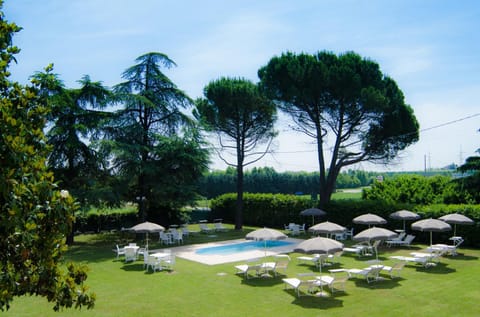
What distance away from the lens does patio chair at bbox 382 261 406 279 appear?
12922 mm

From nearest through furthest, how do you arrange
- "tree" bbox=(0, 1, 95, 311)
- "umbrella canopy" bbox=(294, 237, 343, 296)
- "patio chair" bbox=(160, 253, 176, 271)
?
1. "tree" bbox=(0, 1, 95, 311)
2. "umbrella canopy" bbox=(294, 237, 343, 296)
3. "patio chair" bbox=(160, 253, 176, 271)

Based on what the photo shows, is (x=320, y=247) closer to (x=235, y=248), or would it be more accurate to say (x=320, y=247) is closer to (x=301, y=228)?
(x=235, y=248)

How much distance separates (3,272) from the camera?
12.6 feet

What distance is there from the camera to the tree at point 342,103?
24234 mm

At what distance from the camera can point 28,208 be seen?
12.6 ft

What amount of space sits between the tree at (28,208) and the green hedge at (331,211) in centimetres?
1892

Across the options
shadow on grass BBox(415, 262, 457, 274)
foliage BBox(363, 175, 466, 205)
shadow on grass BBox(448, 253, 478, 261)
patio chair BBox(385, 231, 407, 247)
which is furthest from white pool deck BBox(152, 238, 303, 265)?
foliage BBox(363, 175, 466, 205)

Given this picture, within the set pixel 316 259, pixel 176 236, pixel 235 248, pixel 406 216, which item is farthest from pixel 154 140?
pixel 406 216

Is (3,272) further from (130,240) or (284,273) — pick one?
(130,240)

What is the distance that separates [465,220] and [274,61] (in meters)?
14.9

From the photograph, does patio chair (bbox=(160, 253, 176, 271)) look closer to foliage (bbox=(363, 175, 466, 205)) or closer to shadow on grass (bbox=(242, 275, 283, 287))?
shadow on grass (bbox=(242, 275, 283, 287))

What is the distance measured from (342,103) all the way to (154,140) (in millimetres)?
11877

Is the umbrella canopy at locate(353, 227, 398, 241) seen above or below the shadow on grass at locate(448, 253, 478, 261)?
above

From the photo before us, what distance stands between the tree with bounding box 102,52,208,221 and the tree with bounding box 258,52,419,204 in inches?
251
